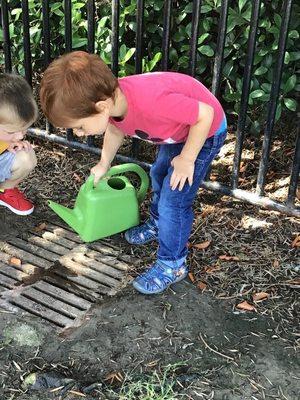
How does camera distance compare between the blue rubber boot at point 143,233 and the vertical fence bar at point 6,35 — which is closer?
the blue rubber boot at point 143,233

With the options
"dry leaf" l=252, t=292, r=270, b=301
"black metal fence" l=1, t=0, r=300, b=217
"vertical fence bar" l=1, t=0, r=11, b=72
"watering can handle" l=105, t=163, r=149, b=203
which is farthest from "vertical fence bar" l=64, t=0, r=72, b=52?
"dry leaf" l=252, t=292, r=270, b=301

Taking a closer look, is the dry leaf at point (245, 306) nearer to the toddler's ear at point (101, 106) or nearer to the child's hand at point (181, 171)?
the child's hand at point (181, 171)

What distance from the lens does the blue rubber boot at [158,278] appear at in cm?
297

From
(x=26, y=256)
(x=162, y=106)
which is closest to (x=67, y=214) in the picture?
(x=26, y=256)

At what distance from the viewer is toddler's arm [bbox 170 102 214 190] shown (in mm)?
2645

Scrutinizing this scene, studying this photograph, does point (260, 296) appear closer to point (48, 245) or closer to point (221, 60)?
point (48, 245)

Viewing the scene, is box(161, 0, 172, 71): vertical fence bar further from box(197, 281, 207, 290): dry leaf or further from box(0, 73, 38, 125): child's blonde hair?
box(197, 281, 207, 290): dry leaf

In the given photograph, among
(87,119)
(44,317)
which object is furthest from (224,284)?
(87,119)

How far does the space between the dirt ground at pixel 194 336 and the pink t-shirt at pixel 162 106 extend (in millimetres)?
731

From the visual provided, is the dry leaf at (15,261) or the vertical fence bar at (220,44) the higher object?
the vertical fence bar at (220,44)

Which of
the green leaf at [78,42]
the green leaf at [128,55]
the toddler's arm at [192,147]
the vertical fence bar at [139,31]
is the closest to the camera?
the toddler's arm at [192,147]

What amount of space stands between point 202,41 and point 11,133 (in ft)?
4.14

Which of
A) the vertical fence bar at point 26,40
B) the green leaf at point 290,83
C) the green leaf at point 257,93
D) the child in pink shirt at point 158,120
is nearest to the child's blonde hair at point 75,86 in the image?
the child in pink shirt at point 158,120

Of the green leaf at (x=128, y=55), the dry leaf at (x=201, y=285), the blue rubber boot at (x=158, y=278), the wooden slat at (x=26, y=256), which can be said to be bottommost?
the wooden slat at (x=26, y=256)
